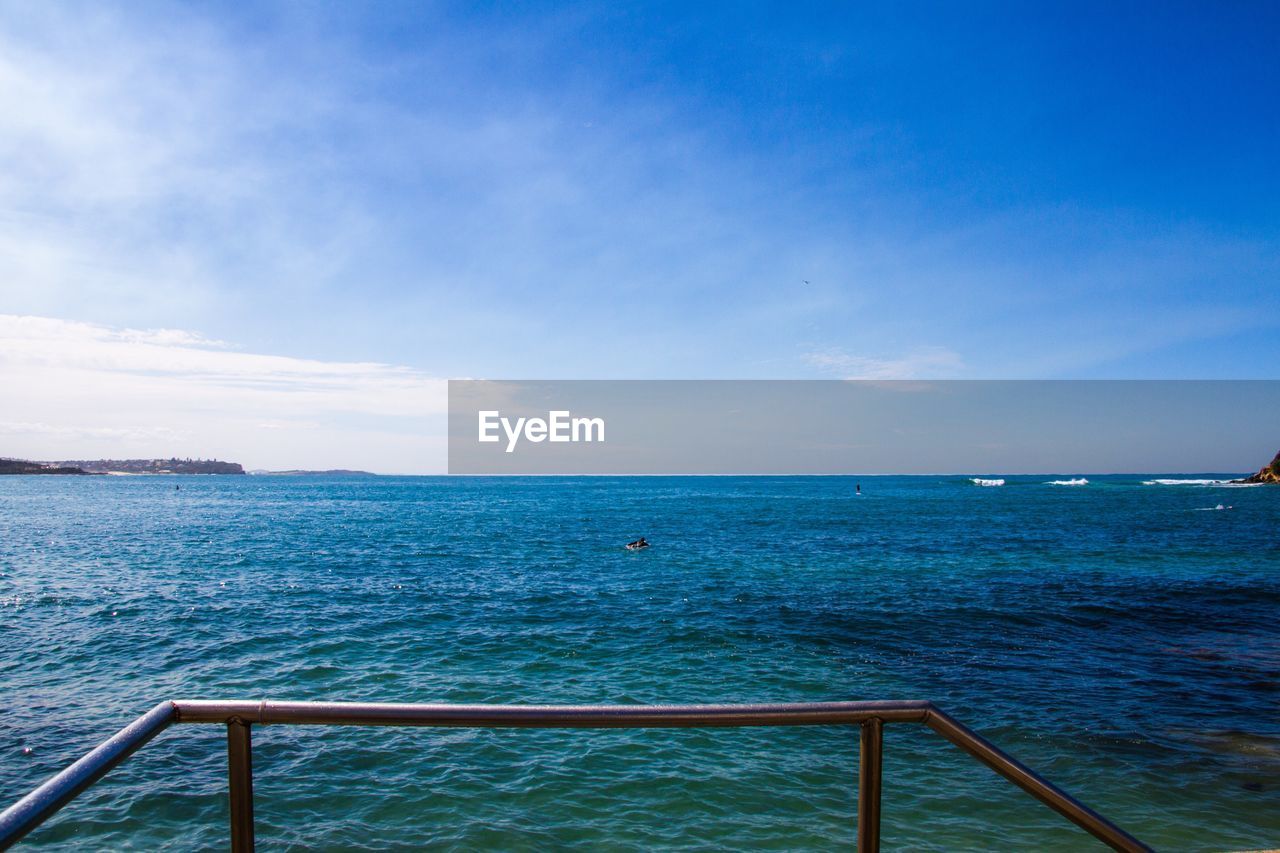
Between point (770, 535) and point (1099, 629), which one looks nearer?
point (1099, 629)

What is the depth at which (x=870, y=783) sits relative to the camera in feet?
7.48

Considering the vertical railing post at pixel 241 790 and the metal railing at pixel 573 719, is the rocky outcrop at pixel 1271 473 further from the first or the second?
the vertical railing post at pixel 241 790

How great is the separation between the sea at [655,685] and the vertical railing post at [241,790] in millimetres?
2931

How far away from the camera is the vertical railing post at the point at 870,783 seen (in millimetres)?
2219

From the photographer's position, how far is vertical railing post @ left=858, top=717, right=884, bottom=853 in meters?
2.22

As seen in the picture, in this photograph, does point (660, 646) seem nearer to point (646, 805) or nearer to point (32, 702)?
point (646, 805)

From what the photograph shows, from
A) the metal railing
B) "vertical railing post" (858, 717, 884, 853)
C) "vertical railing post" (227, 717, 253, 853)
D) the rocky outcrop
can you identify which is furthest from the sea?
the rocky outcrop

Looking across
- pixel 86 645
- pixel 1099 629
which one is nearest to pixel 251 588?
pixel 86 645

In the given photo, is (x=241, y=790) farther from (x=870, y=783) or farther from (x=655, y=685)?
(x=655, y=685)

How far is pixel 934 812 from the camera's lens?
8.43 metres

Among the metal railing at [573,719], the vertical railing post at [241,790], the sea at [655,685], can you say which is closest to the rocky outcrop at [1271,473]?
the sea at [655,685]

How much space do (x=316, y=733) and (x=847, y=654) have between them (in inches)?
430

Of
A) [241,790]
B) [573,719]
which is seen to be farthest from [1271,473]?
[241,790]

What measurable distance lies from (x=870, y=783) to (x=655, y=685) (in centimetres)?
1179
